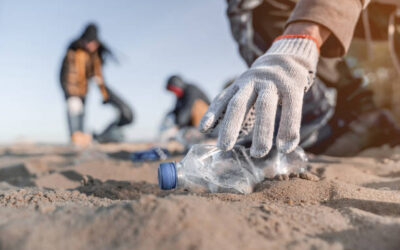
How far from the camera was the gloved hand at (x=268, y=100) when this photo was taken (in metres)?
1.24

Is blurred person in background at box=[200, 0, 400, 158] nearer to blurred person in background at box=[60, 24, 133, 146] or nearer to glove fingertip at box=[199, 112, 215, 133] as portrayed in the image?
glove fingertip at box=[199, 112, 215, 133]

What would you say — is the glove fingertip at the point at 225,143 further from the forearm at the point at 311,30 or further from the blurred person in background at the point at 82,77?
the blurred person in background at the point at 82,77

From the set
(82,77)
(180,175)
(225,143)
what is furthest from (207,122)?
(82,77)

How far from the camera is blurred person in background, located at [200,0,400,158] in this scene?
1.26 meters

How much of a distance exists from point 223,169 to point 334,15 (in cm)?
105

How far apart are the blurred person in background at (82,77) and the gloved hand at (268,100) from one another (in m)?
5.35

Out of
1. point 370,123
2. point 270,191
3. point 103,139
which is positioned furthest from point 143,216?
point 103,139

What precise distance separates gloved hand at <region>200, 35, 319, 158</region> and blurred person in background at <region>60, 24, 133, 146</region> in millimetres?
5350

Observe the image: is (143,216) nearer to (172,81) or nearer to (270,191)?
(270,191)

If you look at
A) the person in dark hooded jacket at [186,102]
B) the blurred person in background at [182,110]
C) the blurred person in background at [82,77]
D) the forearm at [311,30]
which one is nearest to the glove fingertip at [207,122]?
the forearm at [311,30]

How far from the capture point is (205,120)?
1356 mm

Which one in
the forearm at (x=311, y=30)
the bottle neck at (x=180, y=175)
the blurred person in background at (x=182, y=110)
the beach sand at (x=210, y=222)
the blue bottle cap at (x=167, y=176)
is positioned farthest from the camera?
the blurred person in background at (x=182, y=110)

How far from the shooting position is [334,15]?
1.52 metres

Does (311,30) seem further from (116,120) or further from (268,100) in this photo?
(116,120)
